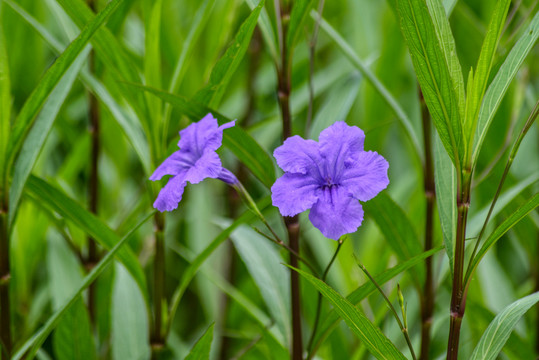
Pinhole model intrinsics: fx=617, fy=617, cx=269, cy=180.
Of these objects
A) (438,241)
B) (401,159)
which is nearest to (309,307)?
(438,241)

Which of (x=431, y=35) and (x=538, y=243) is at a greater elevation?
(x=431, y=35)

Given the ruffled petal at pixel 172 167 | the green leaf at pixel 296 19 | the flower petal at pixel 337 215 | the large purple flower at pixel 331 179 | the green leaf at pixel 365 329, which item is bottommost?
the green leaf at pixel 365 329

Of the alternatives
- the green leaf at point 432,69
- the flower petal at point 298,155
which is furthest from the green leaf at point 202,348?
the green leaf at point 432,69

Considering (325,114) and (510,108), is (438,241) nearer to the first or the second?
(325,114)

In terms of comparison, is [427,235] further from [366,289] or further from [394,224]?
[366,289]

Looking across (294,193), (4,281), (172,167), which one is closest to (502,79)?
(294,193)

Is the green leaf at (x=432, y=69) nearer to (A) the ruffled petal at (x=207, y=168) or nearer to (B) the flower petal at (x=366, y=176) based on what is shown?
(B) the flower petal at (x=366, y=176)
